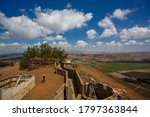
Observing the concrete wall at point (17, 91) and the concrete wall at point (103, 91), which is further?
the concrete wall at point (103, 91)

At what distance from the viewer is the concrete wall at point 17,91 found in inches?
533

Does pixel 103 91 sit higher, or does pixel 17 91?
pixel 17 91

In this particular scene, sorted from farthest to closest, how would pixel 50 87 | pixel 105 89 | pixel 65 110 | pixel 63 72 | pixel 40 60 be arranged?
pixel 40 60 < pixel 63 72 < pixel 50 87 < pixel 105 89 < pixel 65 110

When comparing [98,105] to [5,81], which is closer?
[98,105]

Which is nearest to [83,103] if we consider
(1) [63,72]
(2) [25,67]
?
(1) [63,72]

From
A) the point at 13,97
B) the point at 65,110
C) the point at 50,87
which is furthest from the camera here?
the point at 50,87

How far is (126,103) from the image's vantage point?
8398mm

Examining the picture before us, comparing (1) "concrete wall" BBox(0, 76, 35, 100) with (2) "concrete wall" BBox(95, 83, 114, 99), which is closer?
(1) "concrete wall" BBox(0, 76, 35, 100)

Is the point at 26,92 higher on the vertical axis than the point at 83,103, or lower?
lower

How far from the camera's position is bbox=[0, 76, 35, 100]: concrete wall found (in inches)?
533

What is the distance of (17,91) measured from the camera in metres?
15.0

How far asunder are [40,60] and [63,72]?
11617 mm

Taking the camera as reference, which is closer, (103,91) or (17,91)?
(17,91)

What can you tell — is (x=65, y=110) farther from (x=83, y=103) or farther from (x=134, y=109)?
(x=134, y=109)
